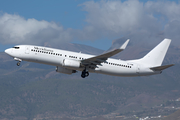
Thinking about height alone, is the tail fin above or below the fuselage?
above

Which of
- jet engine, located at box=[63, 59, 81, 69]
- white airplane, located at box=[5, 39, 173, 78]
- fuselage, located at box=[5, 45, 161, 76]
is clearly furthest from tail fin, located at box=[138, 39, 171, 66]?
jet engine, located at box=[63, 59, 81, 69]

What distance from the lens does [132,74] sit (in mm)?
62031

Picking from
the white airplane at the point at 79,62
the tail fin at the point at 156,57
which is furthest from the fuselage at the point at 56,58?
the tail fin at the point at 156,57

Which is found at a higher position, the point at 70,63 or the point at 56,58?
the point at 56,58

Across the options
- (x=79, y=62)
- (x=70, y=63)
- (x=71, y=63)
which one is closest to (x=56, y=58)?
(x=70, y=63)

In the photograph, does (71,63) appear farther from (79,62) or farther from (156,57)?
(156,57)

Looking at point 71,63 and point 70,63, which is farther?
point 71,63

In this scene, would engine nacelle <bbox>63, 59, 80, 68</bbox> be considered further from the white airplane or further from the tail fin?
the tail fin

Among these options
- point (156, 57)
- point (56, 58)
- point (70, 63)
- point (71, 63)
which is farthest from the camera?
point (156, 57)

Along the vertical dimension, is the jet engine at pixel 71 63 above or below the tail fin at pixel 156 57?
below

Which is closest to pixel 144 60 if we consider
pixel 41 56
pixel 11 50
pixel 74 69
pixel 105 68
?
pixel 105 68

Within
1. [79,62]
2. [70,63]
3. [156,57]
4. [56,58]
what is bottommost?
[70,63]

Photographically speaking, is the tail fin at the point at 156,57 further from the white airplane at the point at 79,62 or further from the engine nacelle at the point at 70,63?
the engine nacelle at the point at 70,63

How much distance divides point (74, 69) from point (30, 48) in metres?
9.99
